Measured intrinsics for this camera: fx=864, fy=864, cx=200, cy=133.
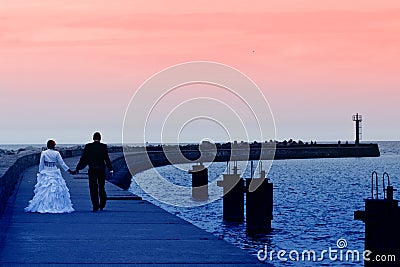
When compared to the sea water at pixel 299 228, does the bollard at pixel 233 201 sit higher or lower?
higher

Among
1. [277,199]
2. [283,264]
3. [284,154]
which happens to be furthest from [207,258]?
[284,154]

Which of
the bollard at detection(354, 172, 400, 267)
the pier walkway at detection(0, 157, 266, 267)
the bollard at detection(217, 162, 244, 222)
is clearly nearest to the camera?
the pier walkway at detection(0, 157, 266, 267)

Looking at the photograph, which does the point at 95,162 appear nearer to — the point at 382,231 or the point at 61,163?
the point at 61,163

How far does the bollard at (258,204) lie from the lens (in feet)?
97.1

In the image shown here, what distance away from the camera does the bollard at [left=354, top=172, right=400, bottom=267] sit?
1700cm

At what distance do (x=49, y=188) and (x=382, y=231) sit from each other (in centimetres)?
768

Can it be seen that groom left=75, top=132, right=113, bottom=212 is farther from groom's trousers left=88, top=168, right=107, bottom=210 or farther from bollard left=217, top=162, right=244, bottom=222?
Answer: bollard left=217, top=162, right=244, bottom=222

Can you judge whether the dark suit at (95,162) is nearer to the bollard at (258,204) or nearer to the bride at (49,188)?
the bride at (49,188)

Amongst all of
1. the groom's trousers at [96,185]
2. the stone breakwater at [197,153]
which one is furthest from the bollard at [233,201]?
the groom's trousers at [96,185]

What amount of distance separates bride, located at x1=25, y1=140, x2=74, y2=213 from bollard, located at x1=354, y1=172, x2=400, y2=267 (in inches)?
275

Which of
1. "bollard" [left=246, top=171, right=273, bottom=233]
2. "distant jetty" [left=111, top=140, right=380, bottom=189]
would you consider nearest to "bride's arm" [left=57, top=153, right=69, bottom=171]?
"bollard" [left=246, top=171, right=273, bottom=233]

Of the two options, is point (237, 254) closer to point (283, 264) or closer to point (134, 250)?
point (134, 250)

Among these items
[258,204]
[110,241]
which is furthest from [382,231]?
[258,204]

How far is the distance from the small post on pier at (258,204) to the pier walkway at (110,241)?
851 centimetres
